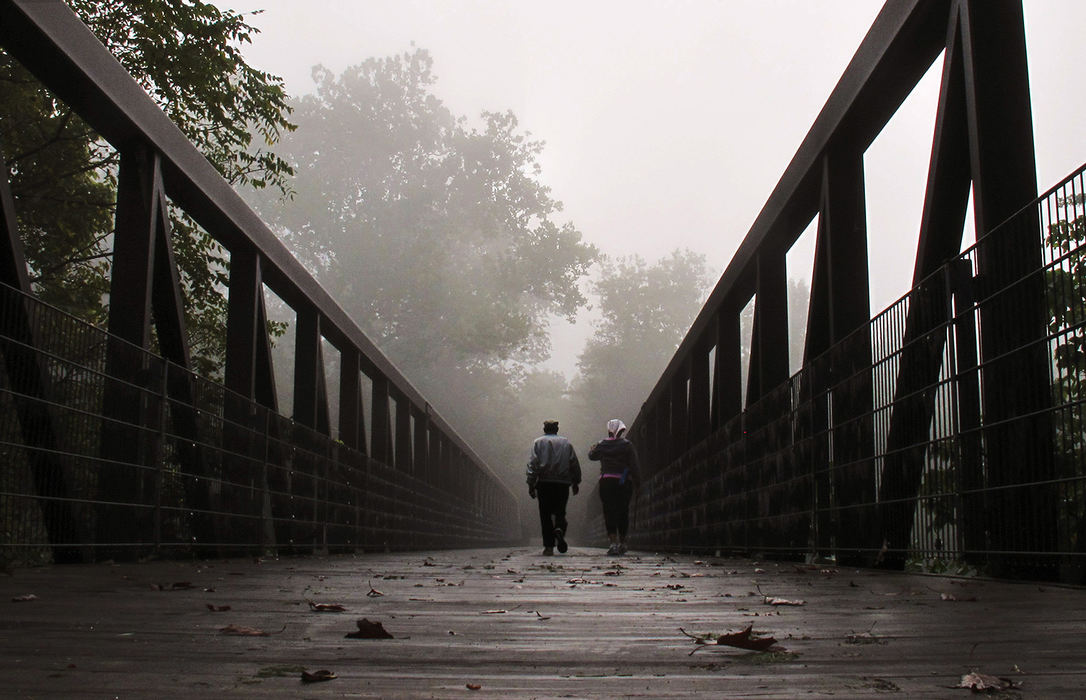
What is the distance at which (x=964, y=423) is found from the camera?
504cm

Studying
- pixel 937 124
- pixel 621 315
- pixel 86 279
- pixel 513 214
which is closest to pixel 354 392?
pixel 86 279

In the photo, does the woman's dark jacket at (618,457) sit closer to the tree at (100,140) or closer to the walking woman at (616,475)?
A: the walking woman at (616,475)

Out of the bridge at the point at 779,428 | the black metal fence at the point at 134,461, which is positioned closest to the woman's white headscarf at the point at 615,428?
the bridge at the point at 779,428

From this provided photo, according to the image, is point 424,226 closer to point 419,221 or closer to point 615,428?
point 419,221

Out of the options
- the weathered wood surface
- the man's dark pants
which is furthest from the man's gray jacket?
the weathered wood surface

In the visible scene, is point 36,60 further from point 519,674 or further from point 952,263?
point 519,674

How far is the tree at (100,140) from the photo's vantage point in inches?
445

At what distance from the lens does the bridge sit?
3.53 m

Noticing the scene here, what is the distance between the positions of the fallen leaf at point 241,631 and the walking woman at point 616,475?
10.6 meters

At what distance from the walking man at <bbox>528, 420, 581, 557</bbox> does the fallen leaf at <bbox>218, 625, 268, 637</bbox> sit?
32.7ft

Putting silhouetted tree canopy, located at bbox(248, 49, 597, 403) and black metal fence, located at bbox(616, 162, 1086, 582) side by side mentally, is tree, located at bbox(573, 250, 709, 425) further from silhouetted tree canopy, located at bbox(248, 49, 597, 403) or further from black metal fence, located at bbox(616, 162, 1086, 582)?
black metal fence, located at bbox(616, 162, 1086, 582)

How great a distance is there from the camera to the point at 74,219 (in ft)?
38.1

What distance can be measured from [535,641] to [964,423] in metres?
2.61

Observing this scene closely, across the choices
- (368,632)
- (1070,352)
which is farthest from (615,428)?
(368,632)
